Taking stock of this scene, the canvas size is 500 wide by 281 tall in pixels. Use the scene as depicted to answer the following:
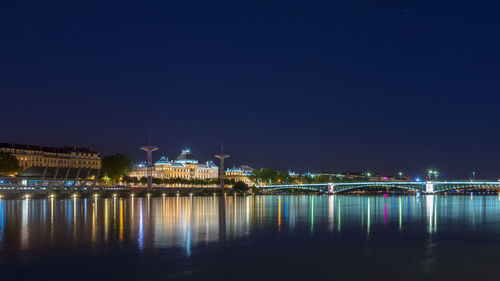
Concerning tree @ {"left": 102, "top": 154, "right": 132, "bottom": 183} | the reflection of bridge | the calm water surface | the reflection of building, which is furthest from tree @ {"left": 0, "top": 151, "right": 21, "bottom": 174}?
the calm water surface

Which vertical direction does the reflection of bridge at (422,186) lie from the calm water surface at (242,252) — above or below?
below

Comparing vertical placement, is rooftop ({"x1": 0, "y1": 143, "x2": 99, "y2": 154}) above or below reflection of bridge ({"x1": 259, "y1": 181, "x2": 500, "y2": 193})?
above

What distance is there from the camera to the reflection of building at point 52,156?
158 meters

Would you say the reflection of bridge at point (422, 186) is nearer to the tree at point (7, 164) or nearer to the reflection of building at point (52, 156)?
the reflection of building at point (52, 156)

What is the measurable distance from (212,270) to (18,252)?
8.77 metres

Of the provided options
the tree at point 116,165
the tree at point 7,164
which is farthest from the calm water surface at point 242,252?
the tree at point 116,165

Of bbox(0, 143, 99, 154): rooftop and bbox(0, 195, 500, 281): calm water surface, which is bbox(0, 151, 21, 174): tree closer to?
bbox(0, 143, 99, 154): rooftop

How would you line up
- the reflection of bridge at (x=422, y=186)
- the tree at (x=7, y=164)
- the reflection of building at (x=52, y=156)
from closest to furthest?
1. the tree at (x=7, y=164)
2. the reflection of bridge at (x=422, y=186)
3. the reflection of building at (x=52, y=156)

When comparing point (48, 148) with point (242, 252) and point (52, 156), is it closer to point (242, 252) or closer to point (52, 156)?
point (52, 156)

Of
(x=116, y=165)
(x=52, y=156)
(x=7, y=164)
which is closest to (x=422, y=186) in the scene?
(x=116, y=165)

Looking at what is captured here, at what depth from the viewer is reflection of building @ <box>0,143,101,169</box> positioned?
15850 centimetres

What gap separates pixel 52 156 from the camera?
17325 cm

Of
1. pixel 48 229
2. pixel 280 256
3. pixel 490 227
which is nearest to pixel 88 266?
pixel 280 256

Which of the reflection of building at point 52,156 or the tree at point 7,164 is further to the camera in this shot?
the reflection of building at point 52,156
